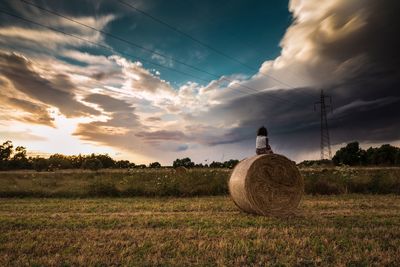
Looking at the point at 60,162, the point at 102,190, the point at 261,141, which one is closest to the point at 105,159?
the point at 60,162

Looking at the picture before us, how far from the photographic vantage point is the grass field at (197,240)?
199 inches

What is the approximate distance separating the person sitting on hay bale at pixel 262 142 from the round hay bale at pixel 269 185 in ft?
1.18

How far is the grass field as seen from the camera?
16.5 ft

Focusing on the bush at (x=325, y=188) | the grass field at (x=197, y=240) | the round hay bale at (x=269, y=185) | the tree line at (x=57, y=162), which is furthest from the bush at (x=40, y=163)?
the round hay bale at (x=269, y=185)

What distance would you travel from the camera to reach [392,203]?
39.5 ft

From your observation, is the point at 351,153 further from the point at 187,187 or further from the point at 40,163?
the point at 187,187

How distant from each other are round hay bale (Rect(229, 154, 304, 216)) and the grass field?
105 centimetres

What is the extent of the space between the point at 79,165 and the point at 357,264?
52.2 metres

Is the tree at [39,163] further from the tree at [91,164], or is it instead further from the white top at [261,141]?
the white top at [261,141]

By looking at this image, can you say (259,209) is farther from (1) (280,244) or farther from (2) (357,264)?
(2) (357,264)

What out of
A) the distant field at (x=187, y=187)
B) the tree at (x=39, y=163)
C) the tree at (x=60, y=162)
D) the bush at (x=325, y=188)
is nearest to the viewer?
A: the distant field at (x=187, y=187)

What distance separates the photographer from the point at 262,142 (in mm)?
11188

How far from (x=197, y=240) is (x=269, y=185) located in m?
5.12

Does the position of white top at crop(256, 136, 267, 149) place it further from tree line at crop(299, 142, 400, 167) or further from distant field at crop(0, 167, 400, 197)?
tree line at crop(299, 142, 400, 167)
